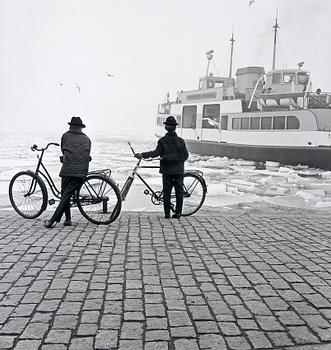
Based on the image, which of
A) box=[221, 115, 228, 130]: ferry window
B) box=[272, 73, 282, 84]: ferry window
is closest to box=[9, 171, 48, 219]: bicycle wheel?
box=[221, 115, 228, 130]: ferry window

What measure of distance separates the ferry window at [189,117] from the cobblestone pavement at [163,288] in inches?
1037

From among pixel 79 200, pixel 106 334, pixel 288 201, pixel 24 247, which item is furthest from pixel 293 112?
Result: pixel 106 334

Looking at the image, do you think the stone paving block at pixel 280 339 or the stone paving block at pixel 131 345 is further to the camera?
the stone paving block at pixel 280 339

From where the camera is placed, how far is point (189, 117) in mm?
32438

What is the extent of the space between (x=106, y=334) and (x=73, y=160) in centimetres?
361

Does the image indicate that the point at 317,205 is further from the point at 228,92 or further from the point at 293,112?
→ the point at 228,92

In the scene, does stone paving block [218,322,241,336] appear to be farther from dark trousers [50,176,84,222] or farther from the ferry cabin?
the ferry cabin

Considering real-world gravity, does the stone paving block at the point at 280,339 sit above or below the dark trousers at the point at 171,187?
below

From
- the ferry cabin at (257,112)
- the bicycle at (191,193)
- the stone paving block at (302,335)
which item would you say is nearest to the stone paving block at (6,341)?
the stone paving block at (302,335)

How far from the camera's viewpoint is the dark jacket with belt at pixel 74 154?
618 centimetres

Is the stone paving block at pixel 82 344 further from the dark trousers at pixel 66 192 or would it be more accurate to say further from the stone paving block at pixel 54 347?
the dark trousers at pixel 66 192

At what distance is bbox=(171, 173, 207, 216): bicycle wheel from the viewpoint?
24.6 feet

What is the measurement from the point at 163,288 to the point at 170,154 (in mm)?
3384

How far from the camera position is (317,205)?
33.0 feet
